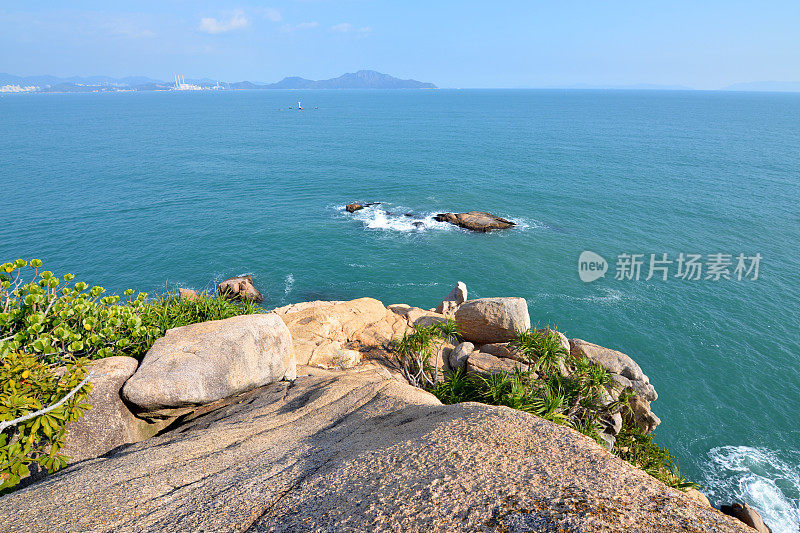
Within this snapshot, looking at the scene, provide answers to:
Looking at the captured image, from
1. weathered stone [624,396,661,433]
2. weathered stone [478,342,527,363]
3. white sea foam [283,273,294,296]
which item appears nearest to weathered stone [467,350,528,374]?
weathered stone [478,342,527,363]

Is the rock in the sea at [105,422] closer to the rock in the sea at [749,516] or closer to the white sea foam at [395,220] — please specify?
the rock in the sea at [749,516]

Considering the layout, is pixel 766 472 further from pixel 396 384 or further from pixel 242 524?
pixel 242 524

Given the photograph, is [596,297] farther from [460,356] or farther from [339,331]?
[339,331]

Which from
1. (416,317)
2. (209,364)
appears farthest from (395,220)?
(209,364)

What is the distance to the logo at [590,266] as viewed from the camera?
46.6 m

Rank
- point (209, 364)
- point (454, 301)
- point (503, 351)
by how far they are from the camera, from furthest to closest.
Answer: point (454, 301)
point (503, 351)
point (209, 364)

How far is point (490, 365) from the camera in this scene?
1712cm

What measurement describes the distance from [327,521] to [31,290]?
11.5 metres

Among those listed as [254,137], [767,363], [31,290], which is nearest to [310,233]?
[31,290]

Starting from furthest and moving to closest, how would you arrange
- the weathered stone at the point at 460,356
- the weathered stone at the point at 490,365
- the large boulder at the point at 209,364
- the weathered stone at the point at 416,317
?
the weathered stone at the point at 416,317 → the weathered stone at the point at 460,356 → the weathered stone at the point at 490,365 → the large boulder at the point at 209,364

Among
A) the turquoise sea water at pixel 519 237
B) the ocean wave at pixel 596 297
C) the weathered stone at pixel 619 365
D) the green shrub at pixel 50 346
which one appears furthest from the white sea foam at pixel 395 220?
the green shrub at pixel 50 346

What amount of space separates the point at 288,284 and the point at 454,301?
2079cm

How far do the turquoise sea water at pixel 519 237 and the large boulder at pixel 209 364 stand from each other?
27564 millimetres

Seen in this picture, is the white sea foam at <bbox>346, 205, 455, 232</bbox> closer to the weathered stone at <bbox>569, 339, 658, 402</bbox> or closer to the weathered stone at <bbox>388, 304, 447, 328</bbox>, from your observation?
the weathered stone at <bbox>388, 304, 447, 328</bbox>
